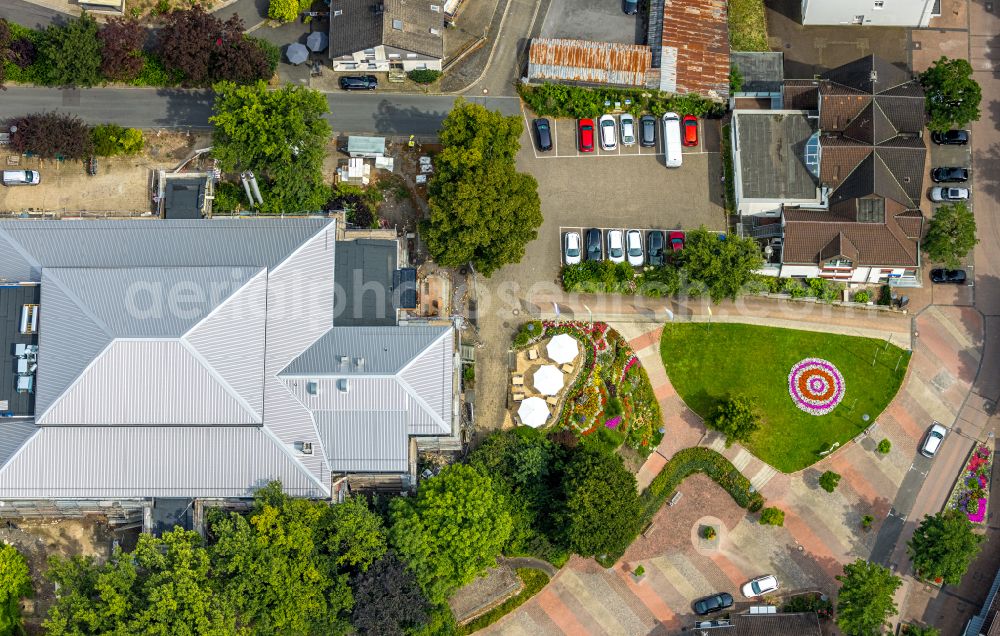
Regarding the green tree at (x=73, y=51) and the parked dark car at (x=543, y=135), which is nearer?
the green tree at (x=73, y=51)

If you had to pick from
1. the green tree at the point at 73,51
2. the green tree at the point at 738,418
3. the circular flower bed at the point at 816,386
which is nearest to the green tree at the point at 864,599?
the green tree at the point at 738,418

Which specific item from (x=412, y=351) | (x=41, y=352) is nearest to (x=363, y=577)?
(x=412, y=351)

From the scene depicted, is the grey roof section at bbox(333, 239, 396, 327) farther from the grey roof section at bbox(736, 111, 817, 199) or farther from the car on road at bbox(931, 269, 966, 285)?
the car on road at bbox(931, 269, 966, 285)

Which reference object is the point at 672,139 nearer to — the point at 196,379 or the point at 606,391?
the point at 606,391

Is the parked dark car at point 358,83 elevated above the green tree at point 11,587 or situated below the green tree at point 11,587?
above

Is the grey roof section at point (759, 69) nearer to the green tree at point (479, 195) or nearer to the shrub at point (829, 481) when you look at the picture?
the green tree at point (479, 195)

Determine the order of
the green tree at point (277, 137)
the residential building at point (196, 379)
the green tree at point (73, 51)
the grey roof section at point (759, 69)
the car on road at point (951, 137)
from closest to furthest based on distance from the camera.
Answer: the residential building at point (196, 379), the green tree at point (277, 137), the green tree at point (73, 51), the car on road at point (951, 137), the grey roof section at point (759, 69)

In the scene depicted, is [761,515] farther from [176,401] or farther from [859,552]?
[176,401]
